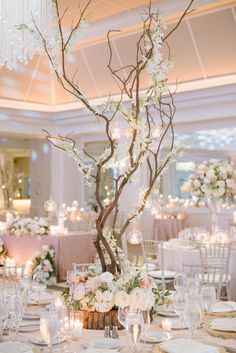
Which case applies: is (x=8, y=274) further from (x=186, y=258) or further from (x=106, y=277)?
(x=186, y=258)

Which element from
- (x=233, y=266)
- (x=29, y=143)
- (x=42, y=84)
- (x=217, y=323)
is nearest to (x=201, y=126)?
(x=42, y=84)

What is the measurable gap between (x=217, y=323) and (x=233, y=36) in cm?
687

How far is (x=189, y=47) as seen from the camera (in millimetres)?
9375

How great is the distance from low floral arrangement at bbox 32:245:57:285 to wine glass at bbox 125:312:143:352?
6.01 metres

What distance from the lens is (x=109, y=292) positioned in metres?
2.71

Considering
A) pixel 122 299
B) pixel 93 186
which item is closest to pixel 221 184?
pixel 122 299

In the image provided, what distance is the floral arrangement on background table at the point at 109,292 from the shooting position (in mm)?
2678

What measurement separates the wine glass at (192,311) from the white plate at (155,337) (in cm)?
18

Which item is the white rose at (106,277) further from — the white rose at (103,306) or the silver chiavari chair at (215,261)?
the silver chiavari chair at (215,261)

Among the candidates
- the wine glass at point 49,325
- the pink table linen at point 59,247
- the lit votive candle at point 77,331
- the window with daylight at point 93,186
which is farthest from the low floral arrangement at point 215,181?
the window with daylight at point 93,186

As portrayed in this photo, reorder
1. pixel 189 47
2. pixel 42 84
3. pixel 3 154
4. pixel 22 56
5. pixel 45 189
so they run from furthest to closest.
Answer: pixel 3 154, pixel 45 189, pixel 42 84, pixel 189 47, pixel 22 56

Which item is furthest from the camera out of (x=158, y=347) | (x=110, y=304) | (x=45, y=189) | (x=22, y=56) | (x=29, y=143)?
(x=29, y=143)

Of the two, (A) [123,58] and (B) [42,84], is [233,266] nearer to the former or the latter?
(A) [123,58]

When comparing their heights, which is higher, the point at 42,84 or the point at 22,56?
the point at 42,84
